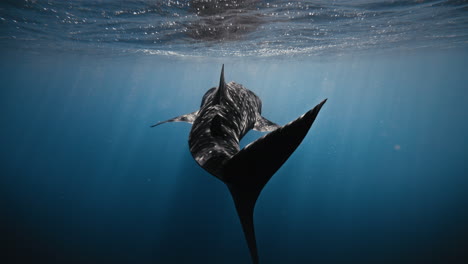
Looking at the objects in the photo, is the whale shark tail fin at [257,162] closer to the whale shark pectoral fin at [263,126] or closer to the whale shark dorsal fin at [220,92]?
the whale shark dorsal fin at [220,92]

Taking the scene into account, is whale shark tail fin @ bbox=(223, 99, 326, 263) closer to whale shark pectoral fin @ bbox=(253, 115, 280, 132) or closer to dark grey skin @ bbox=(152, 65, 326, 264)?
dark grey skin @ bbox=(152, 65, 326, 264)

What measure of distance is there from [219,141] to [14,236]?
16.4m

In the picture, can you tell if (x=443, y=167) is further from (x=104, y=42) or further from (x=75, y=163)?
(x=75, y=163)

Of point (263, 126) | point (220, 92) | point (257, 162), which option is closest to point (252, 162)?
point (257, 162)

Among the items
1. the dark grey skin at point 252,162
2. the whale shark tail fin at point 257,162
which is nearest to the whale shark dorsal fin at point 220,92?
the dark grey skin at point 252,162

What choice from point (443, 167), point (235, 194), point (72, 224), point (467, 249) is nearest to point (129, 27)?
point (72, 224)

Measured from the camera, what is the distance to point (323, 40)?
17438 mm

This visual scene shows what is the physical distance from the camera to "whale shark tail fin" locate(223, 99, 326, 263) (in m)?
1.70

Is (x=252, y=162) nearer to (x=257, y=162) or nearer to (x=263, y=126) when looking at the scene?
(x=257, y=162)

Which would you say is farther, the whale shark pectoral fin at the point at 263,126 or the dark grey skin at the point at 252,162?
the whale shark pectoral fin at the point at 263,126

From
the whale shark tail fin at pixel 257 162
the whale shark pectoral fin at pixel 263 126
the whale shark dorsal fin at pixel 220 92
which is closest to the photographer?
the whale shark tail fin at pixel 257 162

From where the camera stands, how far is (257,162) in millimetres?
1858

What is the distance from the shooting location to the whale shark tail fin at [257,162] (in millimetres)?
1699

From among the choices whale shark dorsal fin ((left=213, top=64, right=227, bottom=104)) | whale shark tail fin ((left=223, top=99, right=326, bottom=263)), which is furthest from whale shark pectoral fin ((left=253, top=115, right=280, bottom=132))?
whale shark tail fin ((left=223, top=99, right=326, bottom=263))
